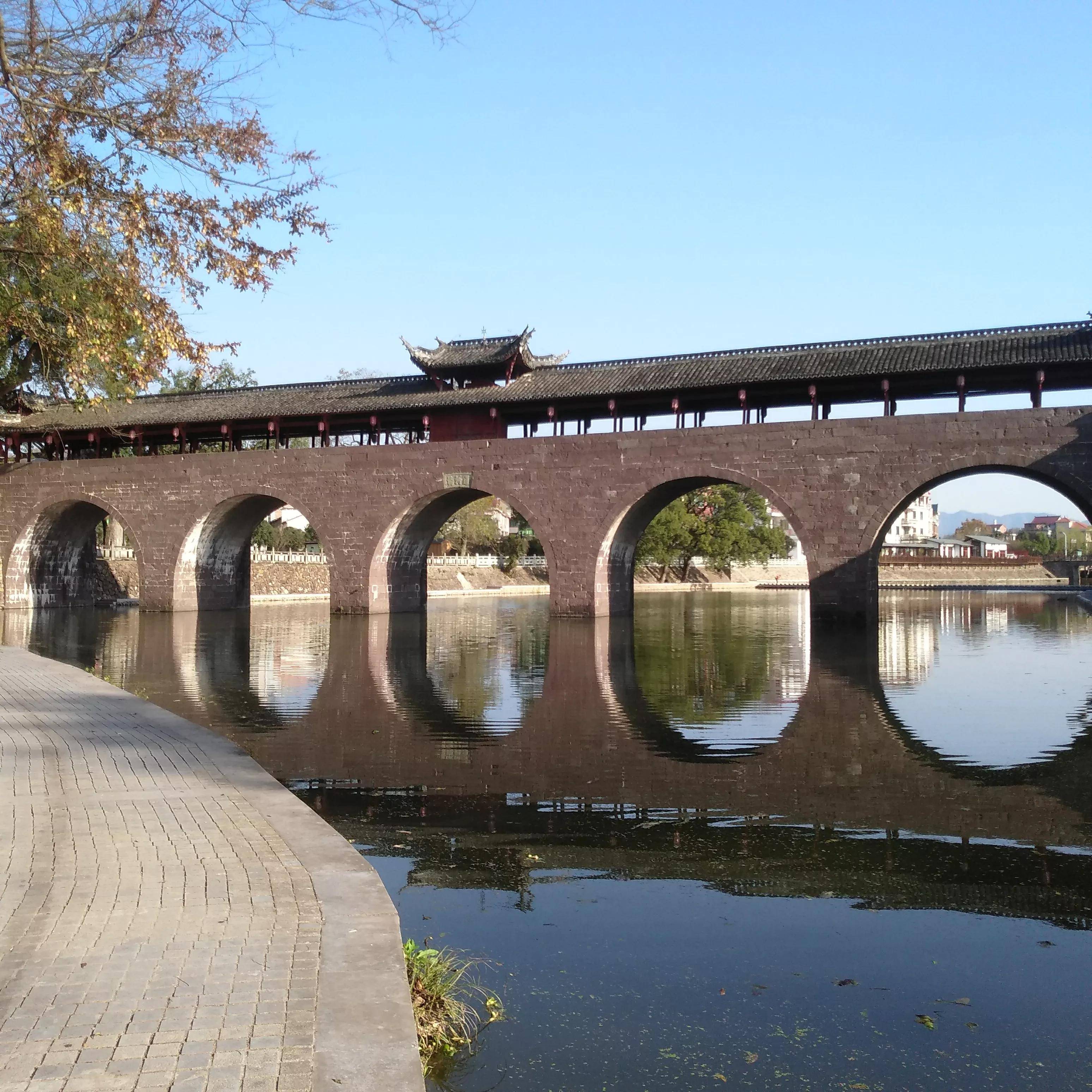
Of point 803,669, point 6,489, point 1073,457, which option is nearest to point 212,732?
point 803,669

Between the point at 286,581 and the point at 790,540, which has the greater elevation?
the point at 790,540

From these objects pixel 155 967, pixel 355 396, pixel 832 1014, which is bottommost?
pixel 832 1014

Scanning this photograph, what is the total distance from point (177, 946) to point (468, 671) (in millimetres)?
11153

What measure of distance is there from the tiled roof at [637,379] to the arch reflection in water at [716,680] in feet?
18.5

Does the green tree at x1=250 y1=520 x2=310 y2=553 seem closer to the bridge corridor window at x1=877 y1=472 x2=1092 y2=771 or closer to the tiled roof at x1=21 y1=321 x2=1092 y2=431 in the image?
the tiled roof at x1=21 y1=321 x2=1092 y2=431

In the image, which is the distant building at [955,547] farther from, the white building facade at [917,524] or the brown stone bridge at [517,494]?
the brown stone bridge at [517,494]

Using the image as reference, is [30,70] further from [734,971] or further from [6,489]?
[6,489]

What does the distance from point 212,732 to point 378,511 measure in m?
18.3

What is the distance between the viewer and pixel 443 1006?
3488 mm

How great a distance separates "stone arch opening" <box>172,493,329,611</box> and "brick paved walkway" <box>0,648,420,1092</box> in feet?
70.9

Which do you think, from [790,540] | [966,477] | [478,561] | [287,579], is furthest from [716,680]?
[790,540]

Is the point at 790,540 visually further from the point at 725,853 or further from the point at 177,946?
the point at 177,946

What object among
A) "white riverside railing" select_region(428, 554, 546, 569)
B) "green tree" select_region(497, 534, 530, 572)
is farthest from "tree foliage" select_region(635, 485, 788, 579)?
"green tree" select_region(497, 534, 530, 572)

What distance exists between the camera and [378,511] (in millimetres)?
26234
